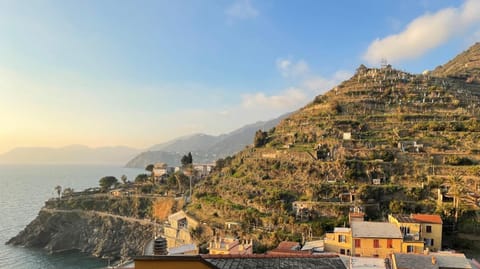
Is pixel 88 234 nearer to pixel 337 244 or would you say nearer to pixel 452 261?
pixel 337 244

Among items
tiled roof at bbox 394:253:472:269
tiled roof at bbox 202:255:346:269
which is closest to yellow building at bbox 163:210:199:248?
tiled roof at bbox 394:253:472:269

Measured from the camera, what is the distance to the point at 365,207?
3512cm

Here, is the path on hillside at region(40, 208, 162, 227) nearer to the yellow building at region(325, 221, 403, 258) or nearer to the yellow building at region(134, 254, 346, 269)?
the yellow building at region(325, 221, 403, 258)

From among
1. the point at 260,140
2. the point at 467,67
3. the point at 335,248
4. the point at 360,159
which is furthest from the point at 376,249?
the point at 467,67

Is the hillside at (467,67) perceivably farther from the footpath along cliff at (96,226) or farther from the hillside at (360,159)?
the footpath along cliff at (96,226)

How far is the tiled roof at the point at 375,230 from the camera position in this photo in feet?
81.5

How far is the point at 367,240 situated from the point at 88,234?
4841 centimetres

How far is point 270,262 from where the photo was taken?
746 centimetres

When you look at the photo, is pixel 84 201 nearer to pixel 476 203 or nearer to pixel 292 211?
pixel 292 211

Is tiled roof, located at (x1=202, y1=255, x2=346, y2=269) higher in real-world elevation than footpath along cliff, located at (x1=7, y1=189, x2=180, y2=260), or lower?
higher

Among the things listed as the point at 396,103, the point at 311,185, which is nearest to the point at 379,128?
the point at 396,103

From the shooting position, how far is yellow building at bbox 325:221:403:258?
2456 centimetres

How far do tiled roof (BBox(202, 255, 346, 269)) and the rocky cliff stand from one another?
148ft

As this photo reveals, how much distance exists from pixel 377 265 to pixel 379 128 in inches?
1416
